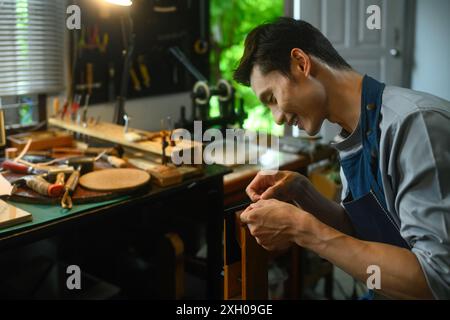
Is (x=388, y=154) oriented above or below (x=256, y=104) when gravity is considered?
above

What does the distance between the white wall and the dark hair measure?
278cm

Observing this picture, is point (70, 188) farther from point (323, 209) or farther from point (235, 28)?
point (235, 28)

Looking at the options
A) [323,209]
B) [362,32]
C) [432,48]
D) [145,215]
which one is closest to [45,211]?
[323,209]

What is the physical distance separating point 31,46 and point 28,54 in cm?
4

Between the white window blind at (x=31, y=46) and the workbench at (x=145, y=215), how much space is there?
0.79m

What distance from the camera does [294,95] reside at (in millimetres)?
1295

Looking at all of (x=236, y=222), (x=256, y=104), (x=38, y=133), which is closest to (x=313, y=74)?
(x=236, y=222)

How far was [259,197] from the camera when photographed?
56.4 inches

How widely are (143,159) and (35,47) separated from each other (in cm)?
83

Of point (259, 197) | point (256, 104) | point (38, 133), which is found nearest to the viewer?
point (259, 197)

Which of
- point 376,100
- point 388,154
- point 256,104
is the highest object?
point 376,100

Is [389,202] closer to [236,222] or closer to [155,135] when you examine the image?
[236,222]

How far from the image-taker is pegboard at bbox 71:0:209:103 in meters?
2.73

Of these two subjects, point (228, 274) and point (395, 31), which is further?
point (395, 31)
